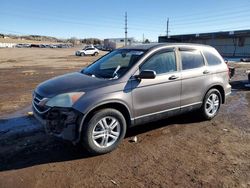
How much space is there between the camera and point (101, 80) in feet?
15.6

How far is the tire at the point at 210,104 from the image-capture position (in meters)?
6.23

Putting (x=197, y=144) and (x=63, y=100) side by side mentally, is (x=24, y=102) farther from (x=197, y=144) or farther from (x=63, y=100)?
(x=197, y=144)

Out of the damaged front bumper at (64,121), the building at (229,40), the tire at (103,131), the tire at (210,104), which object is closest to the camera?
the damaged front bumper at (64,121)

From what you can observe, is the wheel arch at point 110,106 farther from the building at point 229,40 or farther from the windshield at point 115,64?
the building at point 229,40

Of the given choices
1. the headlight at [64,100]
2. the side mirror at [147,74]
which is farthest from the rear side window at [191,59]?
the headlight at [64,100]

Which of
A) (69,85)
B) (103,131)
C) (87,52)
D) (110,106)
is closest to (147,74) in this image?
(110,106)

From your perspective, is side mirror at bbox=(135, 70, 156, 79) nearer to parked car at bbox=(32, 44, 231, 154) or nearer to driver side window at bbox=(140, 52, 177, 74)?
parked car at bbox=(32, 44, 231, 154)

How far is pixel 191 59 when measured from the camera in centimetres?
594

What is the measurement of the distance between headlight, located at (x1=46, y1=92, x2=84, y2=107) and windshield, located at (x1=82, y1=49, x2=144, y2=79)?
0.82m

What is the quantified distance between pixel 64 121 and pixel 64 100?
0.33 meters

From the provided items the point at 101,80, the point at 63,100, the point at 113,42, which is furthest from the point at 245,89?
the point at 113,42

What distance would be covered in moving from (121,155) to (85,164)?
643 mm

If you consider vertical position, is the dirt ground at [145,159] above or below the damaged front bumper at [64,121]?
below

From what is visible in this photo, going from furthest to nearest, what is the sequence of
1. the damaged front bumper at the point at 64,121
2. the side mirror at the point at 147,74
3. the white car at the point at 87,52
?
the white car at the point at 87,52, the side mirror at the point at 147,74, the damaged front bumper at the point at 64,121
